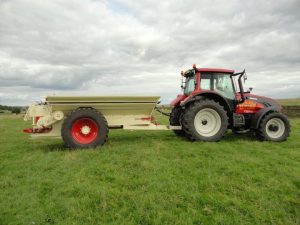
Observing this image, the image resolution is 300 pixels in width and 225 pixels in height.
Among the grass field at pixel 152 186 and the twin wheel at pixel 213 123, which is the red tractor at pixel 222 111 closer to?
the twin wheel at pixel 213 123

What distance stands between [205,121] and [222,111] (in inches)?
23.5

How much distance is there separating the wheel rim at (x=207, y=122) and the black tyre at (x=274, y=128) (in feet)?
4.44

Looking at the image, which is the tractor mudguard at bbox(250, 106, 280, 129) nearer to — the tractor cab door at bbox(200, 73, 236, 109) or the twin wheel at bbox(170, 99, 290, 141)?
the twin wheel at bbox(170, 99, 290, 141)

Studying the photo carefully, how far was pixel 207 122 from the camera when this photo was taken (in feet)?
32.5

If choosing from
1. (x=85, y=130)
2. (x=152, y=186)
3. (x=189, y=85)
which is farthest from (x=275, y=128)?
(x=152, y=186)

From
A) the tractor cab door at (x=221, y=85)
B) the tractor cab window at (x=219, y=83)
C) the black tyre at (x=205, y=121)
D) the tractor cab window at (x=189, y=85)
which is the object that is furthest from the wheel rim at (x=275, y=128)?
the tractor cab window at (x=189, y=85)

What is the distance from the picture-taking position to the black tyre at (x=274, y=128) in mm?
9953

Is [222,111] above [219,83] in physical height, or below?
below

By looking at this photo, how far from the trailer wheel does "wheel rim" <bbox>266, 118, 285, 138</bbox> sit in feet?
16.7

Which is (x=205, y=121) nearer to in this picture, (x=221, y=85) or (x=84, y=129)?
(x=221, y=85)

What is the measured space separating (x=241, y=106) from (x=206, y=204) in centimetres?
614

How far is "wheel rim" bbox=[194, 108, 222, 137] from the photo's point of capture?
32.1ft

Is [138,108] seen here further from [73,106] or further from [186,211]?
[186,211]

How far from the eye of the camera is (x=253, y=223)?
4.23 meters
